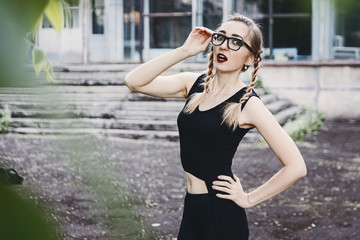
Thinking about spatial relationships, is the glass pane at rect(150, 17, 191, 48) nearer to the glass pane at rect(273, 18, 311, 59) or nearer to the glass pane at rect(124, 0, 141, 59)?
the glass pane at rect(124, 0, 141, 59)

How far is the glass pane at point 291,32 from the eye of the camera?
1409cm

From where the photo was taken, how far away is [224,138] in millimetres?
2428

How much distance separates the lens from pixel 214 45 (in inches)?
96.7

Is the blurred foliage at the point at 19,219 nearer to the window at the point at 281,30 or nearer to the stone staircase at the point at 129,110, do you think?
the stone staircase at the point at 129,110

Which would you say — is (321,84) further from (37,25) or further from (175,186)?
(37,25)

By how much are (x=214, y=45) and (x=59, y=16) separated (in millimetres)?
1954

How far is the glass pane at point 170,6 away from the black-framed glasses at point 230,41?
12537mm

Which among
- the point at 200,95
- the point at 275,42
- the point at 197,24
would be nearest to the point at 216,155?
the point at 200,95

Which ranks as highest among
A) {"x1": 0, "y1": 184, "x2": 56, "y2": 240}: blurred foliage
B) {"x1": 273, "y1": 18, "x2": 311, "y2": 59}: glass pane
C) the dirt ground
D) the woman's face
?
{"x1": 273, "y1": 18, "x2": 311, "y2": 59}: glass pane

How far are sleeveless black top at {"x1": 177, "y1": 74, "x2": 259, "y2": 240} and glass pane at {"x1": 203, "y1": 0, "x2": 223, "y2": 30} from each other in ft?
40.3

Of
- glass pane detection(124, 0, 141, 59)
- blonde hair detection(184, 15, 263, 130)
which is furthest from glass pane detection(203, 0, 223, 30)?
blonde hair detection(184, 15, 263, 130)

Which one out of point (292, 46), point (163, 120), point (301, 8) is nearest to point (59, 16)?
point (301, 8)

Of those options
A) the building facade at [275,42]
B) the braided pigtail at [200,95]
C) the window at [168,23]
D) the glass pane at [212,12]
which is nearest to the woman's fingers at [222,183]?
the braided pigtail at [200,95]

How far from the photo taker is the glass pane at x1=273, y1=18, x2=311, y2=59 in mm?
14086
